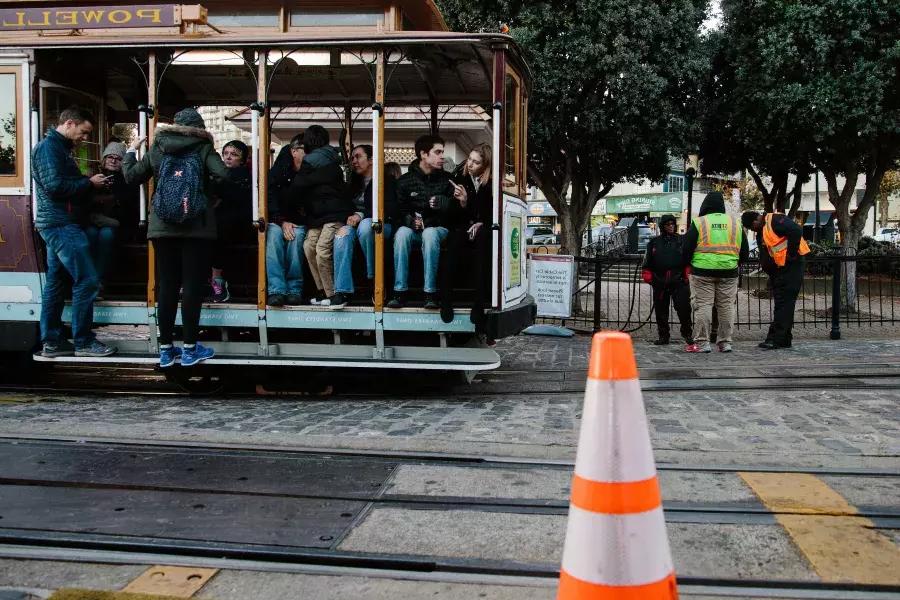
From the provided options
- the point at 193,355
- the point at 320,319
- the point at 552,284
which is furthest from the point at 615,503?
the point at 552,284

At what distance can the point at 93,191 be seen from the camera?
24.0 feet

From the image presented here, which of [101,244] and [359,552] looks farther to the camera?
[101,244]

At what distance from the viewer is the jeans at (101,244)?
7.52m

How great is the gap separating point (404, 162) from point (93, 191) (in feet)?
33.9

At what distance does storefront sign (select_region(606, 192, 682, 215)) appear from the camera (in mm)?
53688

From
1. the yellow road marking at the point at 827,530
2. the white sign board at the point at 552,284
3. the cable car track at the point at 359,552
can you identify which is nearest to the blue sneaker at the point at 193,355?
the cable car track at the point at 359,552

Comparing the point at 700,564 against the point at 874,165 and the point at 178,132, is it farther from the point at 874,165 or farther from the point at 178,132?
the point at 874,165

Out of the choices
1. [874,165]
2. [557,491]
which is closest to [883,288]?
[874,165]

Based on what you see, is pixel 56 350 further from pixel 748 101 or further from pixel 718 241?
pixel 748 101

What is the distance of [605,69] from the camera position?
14.5 m

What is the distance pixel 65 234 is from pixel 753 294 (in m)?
10.2

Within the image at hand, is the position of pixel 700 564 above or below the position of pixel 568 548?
below

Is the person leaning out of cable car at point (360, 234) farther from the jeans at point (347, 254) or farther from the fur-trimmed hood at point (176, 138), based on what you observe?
the fur-trimmed hood at point (176, 138)

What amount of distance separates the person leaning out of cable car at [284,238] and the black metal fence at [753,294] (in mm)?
5660
